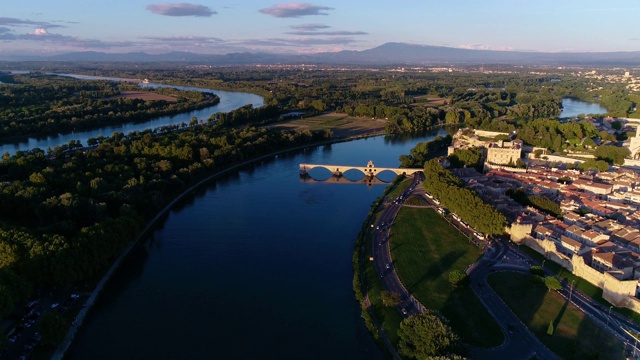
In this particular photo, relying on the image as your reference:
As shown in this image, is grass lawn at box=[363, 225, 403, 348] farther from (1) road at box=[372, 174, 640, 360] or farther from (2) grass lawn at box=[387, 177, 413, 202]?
(2) grass lawn at box=[387, 177, 413, 202]

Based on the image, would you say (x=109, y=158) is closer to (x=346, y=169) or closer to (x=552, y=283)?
(x=346, y=169)

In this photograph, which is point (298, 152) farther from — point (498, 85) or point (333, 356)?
point (498, 85)

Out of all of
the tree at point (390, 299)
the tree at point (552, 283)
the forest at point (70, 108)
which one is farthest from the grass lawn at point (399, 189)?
the forest at point (70, 108)

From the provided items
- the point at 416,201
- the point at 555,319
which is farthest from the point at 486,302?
the point at 416,201

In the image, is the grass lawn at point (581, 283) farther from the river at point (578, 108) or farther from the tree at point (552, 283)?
the river at point (578, 108)

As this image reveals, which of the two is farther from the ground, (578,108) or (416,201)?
(578,108)
